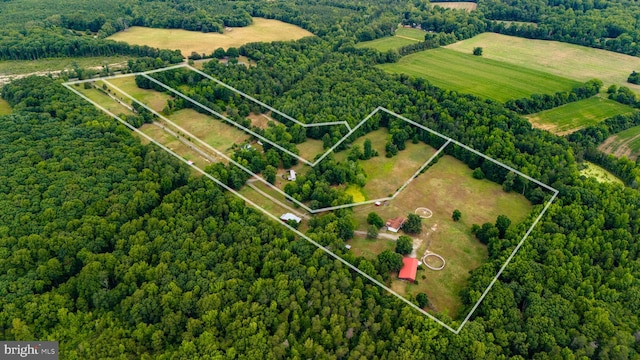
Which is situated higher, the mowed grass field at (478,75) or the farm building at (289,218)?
the mowed grass field at (478,75)

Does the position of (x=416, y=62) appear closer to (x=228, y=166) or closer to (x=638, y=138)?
(x=638, y=138)

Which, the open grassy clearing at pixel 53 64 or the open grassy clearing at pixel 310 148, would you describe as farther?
the open grassy clearing at pixel 53 64

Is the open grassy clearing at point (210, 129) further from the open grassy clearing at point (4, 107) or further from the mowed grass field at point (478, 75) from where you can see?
the mowed grass field at point (478, 75)

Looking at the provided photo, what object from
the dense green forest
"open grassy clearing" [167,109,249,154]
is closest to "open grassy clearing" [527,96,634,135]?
the dense green forest

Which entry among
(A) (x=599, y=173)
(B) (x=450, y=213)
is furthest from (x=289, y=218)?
(A) (x=599, y=173)

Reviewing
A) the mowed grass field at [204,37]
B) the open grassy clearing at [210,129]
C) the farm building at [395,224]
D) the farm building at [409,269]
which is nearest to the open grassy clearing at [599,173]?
the farm building at [395,224]

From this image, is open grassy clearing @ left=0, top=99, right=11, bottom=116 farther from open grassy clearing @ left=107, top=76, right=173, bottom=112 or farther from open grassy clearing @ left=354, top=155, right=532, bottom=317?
open grassy clearing @ left=354, top=155, right=532, bottom=317

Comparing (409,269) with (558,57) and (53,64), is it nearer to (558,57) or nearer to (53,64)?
(558,57)

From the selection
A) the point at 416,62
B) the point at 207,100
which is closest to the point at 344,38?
the point at 416,62
